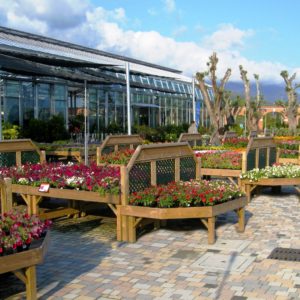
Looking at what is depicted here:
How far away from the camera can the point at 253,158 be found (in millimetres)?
11125

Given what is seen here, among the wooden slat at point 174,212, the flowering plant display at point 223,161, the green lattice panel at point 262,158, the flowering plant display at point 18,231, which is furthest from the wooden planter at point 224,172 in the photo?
the flowering plant display at point 18,231

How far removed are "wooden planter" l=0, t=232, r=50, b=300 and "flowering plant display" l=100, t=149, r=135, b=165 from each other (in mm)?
6558

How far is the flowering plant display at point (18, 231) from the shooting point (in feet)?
14.1

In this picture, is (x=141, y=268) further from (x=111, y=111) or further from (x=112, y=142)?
(x=111, y=111)

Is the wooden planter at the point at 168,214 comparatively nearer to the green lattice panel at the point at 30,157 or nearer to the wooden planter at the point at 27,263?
the wooden planter at the point at 27,263

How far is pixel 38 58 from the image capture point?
49.8 feet

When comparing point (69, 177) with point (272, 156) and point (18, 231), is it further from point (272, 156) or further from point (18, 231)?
point (272, 156)

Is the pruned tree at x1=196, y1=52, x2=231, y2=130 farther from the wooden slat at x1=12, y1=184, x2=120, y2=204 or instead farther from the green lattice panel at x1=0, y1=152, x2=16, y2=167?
the wooden slat at x1=12, y1=184, x2=120, y2=204

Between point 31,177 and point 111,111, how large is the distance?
817 inches

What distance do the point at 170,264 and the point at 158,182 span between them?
214 cm

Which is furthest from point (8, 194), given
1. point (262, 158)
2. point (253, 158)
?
point (262, 158)

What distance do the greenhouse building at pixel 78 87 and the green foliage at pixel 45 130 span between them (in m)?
1.54

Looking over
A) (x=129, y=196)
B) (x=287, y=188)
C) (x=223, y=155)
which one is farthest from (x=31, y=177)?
(x=287, y=188)

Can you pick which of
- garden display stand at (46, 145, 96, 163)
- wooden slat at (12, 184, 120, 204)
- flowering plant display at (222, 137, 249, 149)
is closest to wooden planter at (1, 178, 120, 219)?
wooden slat at (12, 184, 120, 204)
